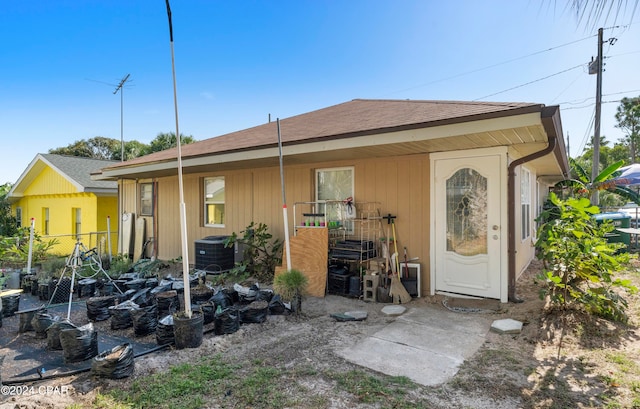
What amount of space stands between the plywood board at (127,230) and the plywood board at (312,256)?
631cm

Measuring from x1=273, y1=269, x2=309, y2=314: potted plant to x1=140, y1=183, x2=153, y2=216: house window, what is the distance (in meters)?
6.74

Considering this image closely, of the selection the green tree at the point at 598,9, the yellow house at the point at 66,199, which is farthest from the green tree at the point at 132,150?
the green tree at the point at 598,9

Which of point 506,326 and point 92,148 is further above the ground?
point 92,148

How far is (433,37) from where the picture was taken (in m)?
8.92

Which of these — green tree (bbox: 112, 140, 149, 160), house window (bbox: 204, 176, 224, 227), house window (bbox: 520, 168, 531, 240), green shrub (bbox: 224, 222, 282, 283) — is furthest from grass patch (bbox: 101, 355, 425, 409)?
green tree (bbox: 112, 140, 149, 160)

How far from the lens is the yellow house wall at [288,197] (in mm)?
5555

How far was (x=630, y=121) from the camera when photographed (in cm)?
3250

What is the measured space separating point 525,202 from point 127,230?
10.5 meters

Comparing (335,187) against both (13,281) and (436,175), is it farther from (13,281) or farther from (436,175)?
(13,281)

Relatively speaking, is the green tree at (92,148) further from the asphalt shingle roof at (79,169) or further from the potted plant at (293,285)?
the potted plant at (293,285)

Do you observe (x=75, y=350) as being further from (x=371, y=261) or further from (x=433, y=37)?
(x=433, y=37)

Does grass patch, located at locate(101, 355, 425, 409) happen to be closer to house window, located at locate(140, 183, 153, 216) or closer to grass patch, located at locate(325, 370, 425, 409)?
grass patch, located at locate(325, 370, 425, 409)

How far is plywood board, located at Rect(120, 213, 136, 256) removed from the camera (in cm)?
1025

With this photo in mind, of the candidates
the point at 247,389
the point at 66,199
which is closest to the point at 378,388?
the point at 247,389
